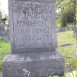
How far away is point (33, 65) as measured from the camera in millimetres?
4793

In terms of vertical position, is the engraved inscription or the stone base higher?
the engraved inscription

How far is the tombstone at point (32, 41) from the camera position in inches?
189

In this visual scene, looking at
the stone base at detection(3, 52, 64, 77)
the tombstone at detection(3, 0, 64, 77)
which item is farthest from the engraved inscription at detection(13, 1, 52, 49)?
the stone base at detection(3, 52, 64, 77)

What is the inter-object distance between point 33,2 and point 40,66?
130 cm

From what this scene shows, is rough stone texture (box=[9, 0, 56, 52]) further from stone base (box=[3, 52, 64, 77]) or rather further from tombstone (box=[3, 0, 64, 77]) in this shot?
stone base (box=[3, 52, 64, 77])

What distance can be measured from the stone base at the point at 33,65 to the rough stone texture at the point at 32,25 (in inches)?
11.8

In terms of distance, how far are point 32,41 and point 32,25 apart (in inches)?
13.3

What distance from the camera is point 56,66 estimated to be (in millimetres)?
4863

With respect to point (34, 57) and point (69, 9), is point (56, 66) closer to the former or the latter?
point (34, 57)

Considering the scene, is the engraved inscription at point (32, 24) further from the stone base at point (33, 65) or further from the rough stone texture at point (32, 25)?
the stone base at point (33, 65)

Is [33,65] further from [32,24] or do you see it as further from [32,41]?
[32,24]

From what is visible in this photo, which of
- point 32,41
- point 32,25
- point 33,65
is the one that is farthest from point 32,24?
point 33,65

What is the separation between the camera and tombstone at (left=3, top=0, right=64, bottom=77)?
4789 millimetres

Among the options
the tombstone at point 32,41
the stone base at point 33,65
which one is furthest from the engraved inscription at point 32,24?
the stone base at point 33,65
